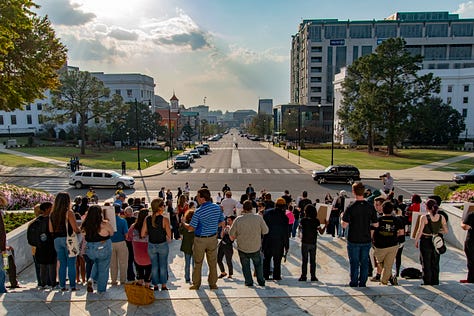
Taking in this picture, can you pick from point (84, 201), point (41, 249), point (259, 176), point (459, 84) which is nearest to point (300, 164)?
point (259, 176)

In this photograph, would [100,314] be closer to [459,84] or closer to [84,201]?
[84,201]

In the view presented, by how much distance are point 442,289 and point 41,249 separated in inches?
294

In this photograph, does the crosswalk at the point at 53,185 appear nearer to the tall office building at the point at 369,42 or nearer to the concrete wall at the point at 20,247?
the concrete wall at the point at 20,247

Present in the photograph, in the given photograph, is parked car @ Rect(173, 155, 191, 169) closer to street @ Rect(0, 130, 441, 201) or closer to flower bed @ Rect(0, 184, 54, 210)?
street @ Rect(0, 130, 441, 201)

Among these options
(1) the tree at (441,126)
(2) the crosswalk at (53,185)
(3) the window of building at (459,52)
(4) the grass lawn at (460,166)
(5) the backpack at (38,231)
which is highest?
(3) the window of building at (459,52)

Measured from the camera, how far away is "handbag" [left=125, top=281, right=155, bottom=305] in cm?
567

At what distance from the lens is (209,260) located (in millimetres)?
6703

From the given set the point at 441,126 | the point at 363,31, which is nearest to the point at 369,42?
the point at 363,31

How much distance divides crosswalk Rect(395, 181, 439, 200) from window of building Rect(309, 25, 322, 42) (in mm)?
88010

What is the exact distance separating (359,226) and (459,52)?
119 metres

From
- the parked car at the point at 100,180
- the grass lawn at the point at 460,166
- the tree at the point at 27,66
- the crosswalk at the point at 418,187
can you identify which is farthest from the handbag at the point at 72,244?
the grass lawn at the point at 460,166

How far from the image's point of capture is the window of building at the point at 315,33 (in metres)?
108

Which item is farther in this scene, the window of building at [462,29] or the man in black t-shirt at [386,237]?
the window of building at [462,29]

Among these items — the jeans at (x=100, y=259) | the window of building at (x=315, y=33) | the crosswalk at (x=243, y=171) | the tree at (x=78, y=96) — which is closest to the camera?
the jeans at (x=100, y=259)
